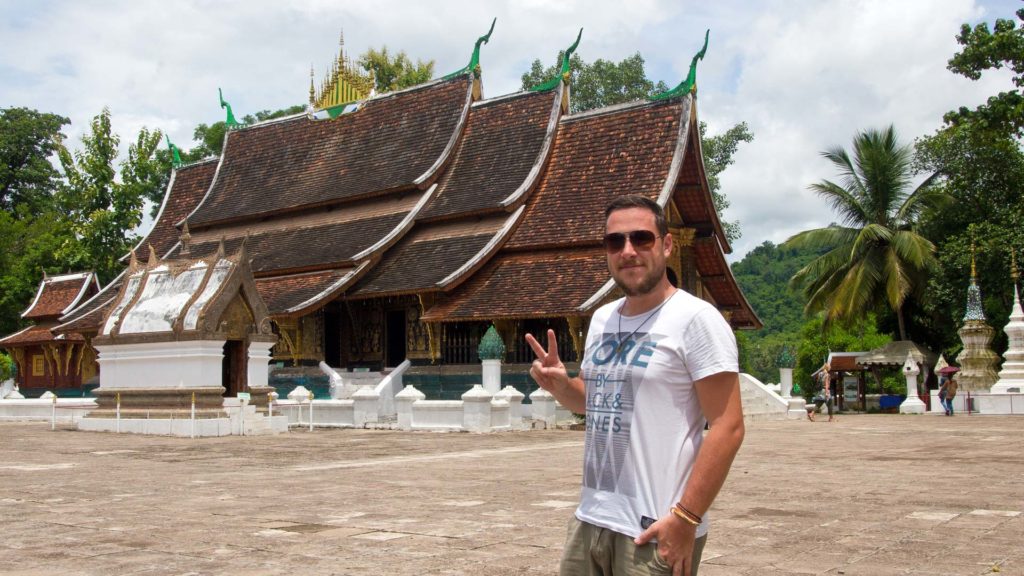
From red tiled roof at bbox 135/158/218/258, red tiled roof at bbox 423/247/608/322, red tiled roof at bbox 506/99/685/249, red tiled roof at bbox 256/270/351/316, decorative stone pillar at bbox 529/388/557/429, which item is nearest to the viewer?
decorative stone pillar at bbox 529/388/557/429

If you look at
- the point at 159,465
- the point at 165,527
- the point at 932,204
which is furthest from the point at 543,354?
the point at 932,204

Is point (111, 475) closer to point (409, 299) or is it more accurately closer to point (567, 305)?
point (567, 305)

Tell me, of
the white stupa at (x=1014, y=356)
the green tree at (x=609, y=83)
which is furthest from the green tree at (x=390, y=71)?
the white stupa at (x=1014, y=356)

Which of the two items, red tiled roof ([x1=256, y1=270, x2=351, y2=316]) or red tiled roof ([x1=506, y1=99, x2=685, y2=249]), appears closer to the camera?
red tiled roof ([x1=506, y1=99, x2=685, y2=249])

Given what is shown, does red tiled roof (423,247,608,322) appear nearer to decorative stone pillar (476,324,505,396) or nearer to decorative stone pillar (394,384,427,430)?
decorative stone pillar (476,324,505,396)

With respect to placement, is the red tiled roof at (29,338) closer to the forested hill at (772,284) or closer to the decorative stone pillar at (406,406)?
the decorative stone pillar at (406,406)

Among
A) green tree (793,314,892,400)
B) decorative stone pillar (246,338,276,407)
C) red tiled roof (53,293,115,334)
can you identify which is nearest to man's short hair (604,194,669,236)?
decorative stone pillar (246,338,276,407)

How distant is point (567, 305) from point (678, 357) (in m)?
15.5

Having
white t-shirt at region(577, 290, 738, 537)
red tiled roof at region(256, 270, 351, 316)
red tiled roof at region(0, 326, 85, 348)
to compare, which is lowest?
white t-shirt at region(577, 290, 738, 537)

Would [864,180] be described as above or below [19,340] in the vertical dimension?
above

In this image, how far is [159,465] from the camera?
9.53 metres

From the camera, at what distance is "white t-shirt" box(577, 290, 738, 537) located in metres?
2.49

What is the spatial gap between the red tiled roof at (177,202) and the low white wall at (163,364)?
12.0 meters

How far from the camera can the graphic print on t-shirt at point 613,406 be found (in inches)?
101
